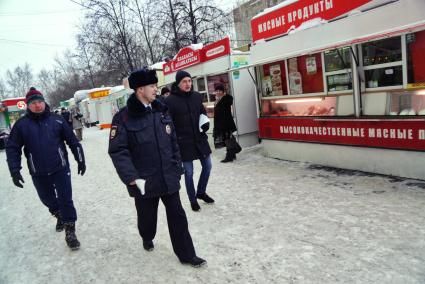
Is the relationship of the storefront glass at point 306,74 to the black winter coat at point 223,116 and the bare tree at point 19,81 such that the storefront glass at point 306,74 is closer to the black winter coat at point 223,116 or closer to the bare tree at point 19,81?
the black winter coat at point 223,116

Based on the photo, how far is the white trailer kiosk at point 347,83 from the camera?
4.99m

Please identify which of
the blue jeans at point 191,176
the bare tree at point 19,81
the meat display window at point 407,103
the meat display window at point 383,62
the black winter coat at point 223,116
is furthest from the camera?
the bare tree at point 19,81

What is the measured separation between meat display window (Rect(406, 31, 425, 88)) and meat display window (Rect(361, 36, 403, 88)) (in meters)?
0.13

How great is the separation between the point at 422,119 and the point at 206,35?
16722 millimetres

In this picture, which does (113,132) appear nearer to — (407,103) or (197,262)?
(197,262)

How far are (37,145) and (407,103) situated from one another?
521cm

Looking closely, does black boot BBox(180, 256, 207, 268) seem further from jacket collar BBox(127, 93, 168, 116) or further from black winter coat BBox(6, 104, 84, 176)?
black winter coat BBox(6, 104, 84, 176)

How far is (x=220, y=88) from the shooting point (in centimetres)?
751

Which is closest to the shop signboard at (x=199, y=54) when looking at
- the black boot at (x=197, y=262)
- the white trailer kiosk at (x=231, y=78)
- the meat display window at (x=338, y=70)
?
the white trailer kiosk at (x=231, y=78)

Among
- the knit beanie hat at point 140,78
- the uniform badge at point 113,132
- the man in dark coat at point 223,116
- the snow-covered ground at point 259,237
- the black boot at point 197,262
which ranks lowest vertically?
the snow-covered ground at point 259,237

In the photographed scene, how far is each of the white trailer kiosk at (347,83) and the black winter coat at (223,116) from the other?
2.88 feet

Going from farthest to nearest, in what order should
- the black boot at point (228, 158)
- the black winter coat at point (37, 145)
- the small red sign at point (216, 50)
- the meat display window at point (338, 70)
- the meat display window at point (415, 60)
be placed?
the small red sign at point (216, 50), the black boot at point (228, 158), the meat display window at point (338, 70), the meat display window at point (415, 60), the black winter coat at point (37, 145)

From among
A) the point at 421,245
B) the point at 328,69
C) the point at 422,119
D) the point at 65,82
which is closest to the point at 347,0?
the point at 328,69

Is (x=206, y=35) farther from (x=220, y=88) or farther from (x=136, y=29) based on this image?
(x=220, y=88)
